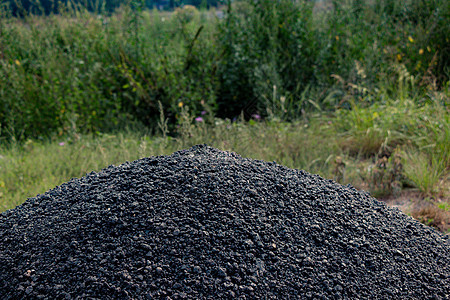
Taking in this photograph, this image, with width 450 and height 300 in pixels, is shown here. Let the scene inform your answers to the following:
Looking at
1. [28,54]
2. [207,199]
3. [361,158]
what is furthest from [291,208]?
[28,54]

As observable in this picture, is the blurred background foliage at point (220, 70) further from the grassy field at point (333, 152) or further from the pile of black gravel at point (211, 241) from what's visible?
the pile of black gravel at point (211, 241)

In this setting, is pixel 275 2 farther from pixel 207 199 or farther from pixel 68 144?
pixel 207 199

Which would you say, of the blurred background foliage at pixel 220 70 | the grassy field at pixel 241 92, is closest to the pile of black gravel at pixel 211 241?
the grassy field at pixel 241 92

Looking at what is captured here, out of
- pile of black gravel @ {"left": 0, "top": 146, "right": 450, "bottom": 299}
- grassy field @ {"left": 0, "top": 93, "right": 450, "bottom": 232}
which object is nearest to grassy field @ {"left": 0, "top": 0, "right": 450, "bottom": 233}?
grassy field @ {"left": 0, "top": 93, "right": 450, "bottom": 232}

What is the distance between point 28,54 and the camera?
5582 millimetres

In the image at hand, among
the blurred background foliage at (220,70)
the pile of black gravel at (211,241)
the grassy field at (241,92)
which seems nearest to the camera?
the pile of black gravel at (211,241)

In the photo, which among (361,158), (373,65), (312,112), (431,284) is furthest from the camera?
(373,65)

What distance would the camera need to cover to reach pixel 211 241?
182cm

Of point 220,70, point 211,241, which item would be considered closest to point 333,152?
point 220,70

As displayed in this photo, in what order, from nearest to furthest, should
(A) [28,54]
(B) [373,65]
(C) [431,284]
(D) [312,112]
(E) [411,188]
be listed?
(C) [431,284] → (E) [411,188] → (D) [312,112] → (B) [373,65] → (A) [28,54]

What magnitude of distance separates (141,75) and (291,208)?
337cm

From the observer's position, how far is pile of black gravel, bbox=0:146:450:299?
169cm

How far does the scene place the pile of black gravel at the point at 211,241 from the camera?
1688mm

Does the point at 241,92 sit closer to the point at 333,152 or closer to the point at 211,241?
the point at 333,152
